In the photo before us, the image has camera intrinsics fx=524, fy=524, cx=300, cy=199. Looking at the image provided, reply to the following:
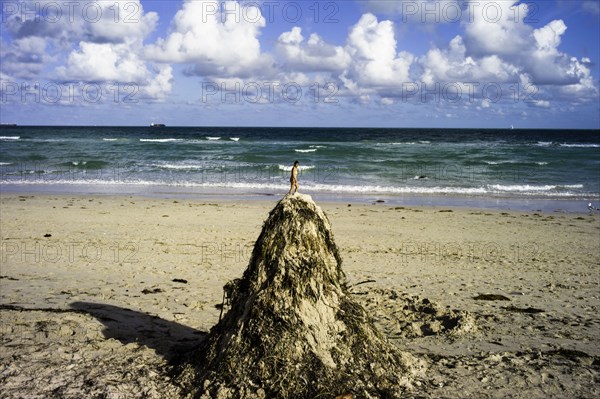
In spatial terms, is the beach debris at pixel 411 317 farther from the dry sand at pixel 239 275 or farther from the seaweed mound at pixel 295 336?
the seaweed mound at pixel 295 336

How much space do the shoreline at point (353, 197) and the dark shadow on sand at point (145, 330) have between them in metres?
13.1

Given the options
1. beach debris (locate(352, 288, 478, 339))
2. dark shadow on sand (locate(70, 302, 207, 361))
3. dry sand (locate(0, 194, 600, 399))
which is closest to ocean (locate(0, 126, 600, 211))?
dry sand (locate(0, 194, 600, 399))

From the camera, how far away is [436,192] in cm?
2369

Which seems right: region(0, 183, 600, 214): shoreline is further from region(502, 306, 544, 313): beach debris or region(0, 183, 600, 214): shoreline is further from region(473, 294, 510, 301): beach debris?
region(502, 306, 544, 313): beach debris

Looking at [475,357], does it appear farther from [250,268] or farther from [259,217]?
[259,217]

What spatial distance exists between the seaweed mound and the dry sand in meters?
0.41

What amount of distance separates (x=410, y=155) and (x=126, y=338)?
40.0 m

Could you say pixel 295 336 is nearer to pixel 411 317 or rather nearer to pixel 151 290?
pixel 411 317

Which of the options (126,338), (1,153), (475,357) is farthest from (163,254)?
(1,153)

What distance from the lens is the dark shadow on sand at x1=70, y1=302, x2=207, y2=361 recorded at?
581 cm

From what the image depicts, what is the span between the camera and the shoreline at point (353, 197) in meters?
19.8

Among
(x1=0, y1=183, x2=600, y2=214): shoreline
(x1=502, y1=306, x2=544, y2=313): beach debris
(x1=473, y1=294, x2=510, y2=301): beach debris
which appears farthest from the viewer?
(x1=0, y1=183, x2=600, y2=214): shoreline

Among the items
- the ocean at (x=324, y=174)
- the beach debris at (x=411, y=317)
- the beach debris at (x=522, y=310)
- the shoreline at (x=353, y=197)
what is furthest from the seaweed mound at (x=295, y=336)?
the ocean at (x=324, y=174)

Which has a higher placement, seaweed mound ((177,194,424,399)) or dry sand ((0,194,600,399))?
seaweed mound ((177,194,424,399))
